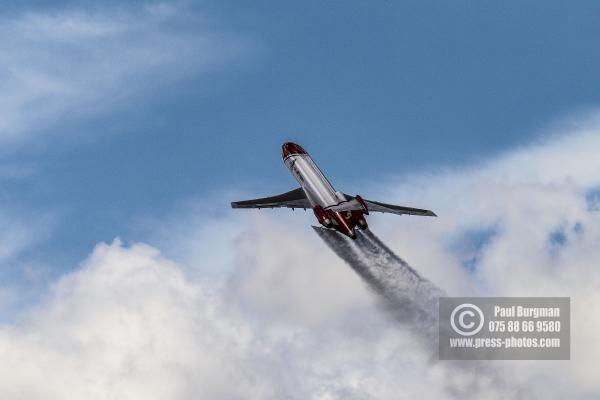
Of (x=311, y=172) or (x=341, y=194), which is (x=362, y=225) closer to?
(x=341, y=194)

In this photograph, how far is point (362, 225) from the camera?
183 m

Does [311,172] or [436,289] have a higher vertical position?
[311,172]

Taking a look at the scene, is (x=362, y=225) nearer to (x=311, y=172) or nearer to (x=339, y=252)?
(x=339, y=252)

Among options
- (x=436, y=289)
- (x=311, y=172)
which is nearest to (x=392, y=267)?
(x=436, y=289)

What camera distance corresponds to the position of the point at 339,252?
18700 centimetres

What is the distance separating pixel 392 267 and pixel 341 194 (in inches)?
611

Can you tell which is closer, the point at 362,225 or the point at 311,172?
the point at 362,225

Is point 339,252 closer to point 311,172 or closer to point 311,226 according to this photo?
point 311,226

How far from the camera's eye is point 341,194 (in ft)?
613

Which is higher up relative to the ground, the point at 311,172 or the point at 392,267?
the point at 311,172

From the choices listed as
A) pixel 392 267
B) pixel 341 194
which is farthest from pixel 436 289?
pixel 341 194

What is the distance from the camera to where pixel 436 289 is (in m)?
187

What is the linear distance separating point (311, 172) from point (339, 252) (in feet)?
63.7

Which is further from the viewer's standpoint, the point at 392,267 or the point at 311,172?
the point at 311,172
